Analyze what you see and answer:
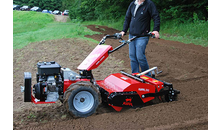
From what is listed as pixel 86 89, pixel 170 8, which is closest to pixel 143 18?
pixel 86 89

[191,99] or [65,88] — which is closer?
[65,88]

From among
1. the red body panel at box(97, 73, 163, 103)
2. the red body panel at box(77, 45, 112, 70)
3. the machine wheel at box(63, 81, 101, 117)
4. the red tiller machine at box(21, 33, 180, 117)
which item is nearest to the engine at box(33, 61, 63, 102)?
the red tiller machine at box(21, 33, 180, 117)

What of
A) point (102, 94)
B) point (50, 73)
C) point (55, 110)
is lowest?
point (55, 110)

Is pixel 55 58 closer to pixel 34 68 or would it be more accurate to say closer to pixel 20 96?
pixel 34 68

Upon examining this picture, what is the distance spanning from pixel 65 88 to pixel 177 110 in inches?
76.7

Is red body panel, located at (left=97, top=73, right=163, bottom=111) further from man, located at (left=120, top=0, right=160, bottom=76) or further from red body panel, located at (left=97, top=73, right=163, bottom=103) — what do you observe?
man, located at (left=120, top=0, right=160, bottom=76)

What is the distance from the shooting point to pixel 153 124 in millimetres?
3691

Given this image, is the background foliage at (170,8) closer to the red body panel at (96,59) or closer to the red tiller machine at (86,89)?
the red tiller machine at (86,89)

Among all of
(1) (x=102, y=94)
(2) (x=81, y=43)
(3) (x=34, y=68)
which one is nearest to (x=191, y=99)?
(1) (x=102, y=94)

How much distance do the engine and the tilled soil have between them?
41 cm

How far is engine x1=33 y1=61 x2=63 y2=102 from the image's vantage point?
152 inches

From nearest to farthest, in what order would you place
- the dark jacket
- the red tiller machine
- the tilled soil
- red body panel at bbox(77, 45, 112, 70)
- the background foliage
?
the tilled soil < the red tiller machine < red body panel at bbox(77, 45, 112, 70) < the dark jacket < the background foliage

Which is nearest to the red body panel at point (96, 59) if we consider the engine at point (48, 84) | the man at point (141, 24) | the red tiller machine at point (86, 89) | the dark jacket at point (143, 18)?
the red tiller machine at point (86, 89)

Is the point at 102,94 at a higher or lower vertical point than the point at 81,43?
lower
